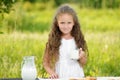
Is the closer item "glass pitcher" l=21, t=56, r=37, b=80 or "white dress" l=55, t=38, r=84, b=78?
"glass pitcher" l=21, t=56, r=37, b=80

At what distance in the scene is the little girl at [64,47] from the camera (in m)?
4.18

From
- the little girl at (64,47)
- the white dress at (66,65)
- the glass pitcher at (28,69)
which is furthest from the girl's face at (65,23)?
the glass pitcher at (28,69)

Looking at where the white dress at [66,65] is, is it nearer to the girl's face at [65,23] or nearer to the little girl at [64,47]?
the little girl at [64,47]

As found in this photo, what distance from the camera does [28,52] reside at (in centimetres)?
595

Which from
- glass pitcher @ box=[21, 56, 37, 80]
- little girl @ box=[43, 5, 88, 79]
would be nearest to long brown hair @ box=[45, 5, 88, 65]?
little girl @ box=[43, 5, 88, 79]

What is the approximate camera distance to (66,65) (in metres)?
4.21

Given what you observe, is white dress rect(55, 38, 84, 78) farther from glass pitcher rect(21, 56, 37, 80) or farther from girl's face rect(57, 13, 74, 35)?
glass pitcher rect(21, 56, 37, 80)

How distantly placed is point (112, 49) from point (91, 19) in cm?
807

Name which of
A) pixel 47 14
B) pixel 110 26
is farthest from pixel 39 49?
pixel 47 14

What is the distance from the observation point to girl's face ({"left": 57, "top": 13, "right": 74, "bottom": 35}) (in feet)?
13.5

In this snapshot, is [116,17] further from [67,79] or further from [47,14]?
[67,79]

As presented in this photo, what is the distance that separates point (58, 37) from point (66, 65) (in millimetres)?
270

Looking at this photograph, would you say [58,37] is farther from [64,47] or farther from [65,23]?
[65,23]

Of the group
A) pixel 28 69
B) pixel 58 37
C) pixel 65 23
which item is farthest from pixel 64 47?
pixel 28 69
